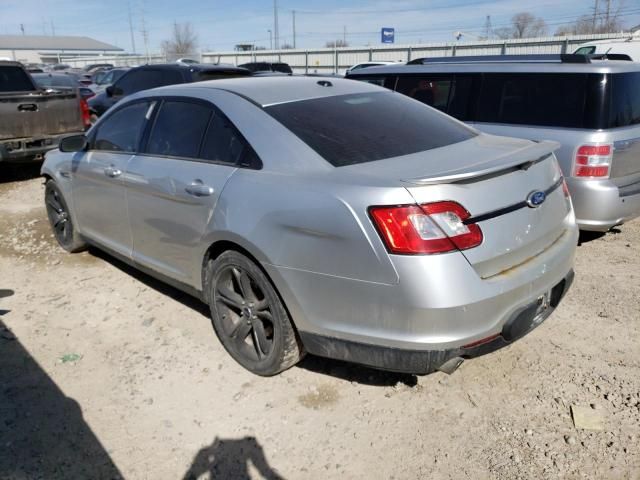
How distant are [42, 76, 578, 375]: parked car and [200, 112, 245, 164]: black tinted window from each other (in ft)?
0.03

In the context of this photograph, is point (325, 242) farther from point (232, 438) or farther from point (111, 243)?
point (111, 243)

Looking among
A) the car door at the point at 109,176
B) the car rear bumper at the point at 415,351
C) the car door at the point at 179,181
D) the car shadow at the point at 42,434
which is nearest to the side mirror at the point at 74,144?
the car door at the point at 109,176

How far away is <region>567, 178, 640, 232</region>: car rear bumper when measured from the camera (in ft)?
15.0

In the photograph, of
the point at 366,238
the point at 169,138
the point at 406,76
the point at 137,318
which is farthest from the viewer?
the point at 406,76

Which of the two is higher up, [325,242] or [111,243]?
[325,242]

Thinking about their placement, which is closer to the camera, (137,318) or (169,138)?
(169,138)

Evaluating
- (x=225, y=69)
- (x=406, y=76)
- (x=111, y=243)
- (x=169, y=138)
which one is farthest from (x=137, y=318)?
(x=225, y=69)

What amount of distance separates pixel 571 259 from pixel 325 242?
1.46 meters

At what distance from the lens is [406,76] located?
6.25m

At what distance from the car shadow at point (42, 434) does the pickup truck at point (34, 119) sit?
5574 mm

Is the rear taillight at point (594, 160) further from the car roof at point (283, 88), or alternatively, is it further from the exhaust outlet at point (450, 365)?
the exhaust outlet at point (450, 365)

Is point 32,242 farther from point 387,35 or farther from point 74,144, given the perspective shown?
point 387,35

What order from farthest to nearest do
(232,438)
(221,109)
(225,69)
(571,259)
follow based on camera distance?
(225,69) < (221,109) < (571,259) < (232,438)

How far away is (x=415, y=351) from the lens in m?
2.48
